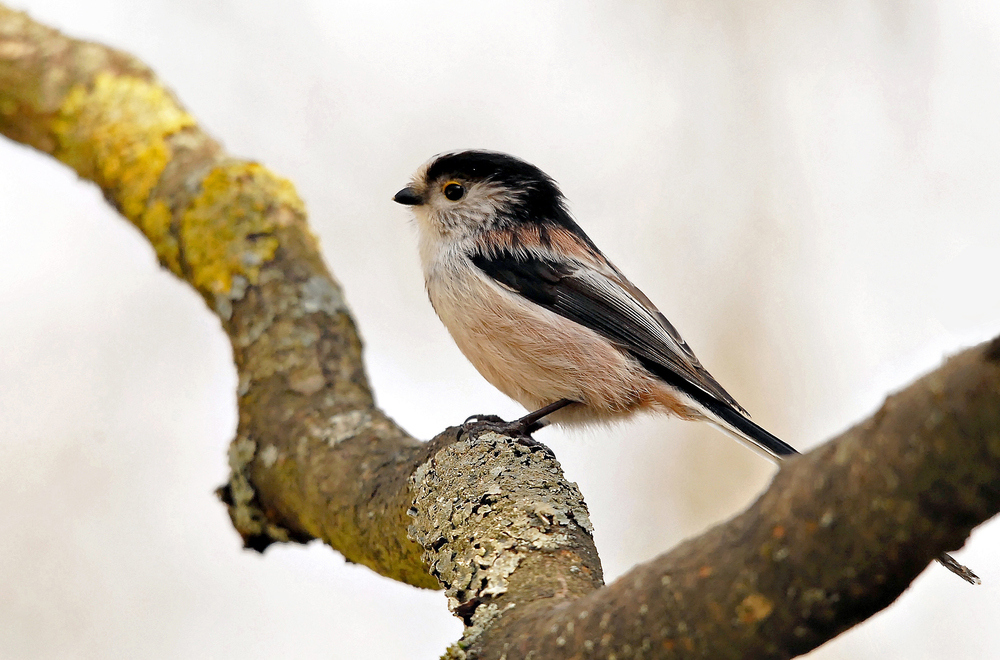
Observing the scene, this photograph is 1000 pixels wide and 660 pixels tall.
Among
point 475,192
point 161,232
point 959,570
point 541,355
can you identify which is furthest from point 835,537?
point 161,232

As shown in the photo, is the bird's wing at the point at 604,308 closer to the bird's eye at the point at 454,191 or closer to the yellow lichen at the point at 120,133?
the bird's eye at the point at 454,191

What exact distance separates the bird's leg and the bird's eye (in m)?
1.09

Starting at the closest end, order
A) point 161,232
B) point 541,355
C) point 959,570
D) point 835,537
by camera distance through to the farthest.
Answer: point 835,537 < point 959,570 < point 541,355 < point 161,232

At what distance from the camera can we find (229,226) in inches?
135

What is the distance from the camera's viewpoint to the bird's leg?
103 inches

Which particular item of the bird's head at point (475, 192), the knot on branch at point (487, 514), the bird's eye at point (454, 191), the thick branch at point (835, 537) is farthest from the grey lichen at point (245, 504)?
the thick branch at point (835, 537)

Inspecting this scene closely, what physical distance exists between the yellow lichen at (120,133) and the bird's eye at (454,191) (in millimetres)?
1171

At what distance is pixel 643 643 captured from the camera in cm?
119

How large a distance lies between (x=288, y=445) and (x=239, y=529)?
0.44 metres

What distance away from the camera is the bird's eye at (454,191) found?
151 inches

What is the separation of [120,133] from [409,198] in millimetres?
1243

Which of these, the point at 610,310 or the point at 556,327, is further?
the point at 610,310

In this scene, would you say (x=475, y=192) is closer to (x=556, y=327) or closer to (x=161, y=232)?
(x=556, y=327)

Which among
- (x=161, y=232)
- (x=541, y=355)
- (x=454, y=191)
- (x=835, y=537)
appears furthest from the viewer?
(x=454, y=191)
